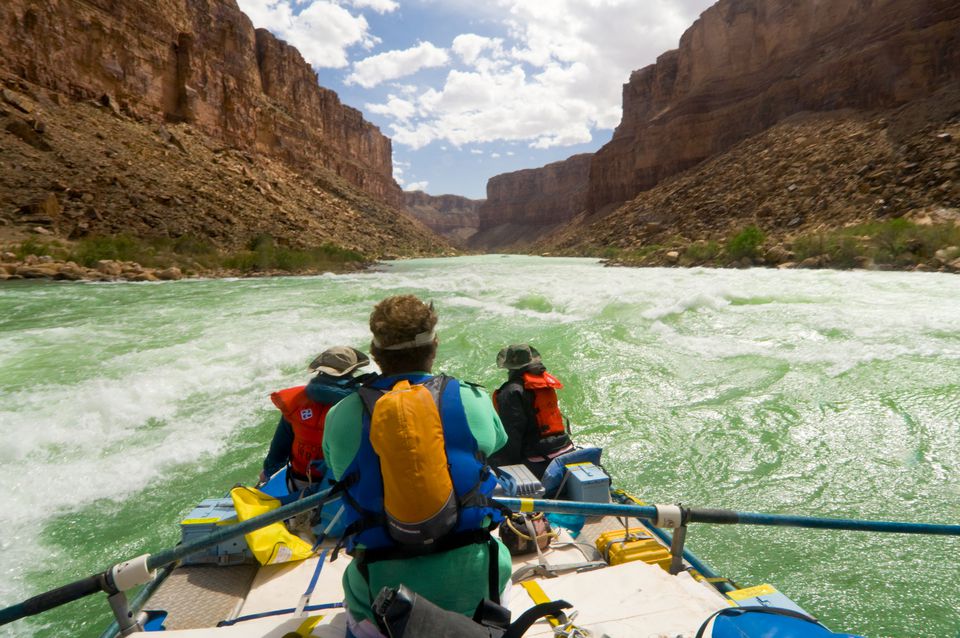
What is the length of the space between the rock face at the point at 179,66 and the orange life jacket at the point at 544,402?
1552 inches

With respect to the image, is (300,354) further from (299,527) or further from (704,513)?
(704,513)

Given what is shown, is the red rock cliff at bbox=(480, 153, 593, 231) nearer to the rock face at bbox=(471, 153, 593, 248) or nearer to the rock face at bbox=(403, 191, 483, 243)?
the rock face at bbox=(471, 153, 593, 248)

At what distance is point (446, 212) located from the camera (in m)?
181

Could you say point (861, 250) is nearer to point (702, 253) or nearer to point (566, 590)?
point (702, 253)

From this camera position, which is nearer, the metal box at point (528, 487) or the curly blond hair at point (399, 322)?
the curly blond hair at point (399, 322)

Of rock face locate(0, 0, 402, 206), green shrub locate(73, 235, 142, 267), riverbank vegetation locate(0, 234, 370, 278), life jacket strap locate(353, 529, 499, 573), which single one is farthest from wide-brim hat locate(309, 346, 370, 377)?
rock face locate(0, 0, 402, 206)

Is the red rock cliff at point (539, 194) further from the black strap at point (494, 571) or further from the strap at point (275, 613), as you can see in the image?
the black strap at point (494, 571)

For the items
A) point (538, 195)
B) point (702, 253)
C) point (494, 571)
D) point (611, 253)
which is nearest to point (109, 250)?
point (494, 571)

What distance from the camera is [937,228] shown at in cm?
1502

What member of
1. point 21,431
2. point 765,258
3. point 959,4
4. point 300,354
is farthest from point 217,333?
point 959,4

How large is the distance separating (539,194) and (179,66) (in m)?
102

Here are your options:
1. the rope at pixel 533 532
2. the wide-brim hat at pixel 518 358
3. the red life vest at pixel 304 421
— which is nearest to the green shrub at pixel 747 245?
the wide-brim hat at pixel 518 358

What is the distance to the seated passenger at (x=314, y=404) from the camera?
3.01 m

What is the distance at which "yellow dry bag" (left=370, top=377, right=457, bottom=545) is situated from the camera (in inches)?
57.9
